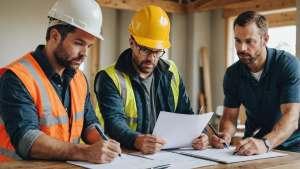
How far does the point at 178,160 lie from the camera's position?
1.62 meters

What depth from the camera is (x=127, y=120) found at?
7.42ft

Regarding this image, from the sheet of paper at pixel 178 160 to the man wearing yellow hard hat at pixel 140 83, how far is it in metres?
0.38

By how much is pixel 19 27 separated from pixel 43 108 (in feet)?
14.5

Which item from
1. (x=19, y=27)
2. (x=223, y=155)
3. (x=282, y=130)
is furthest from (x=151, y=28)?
(x=19, y=27)

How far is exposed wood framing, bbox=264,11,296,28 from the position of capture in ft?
21.2

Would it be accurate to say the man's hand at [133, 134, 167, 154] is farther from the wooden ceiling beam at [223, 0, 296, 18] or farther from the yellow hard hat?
the wooden ceiling beam at [223, 0, 296, 18]

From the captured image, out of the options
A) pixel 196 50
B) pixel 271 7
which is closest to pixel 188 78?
pixel 196 50

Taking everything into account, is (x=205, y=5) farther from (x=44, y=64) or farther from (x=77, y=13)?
(x=44, y=64)

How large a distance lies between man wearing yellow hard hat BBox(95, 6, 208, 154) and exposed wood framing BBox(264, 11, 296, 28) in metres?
5.05

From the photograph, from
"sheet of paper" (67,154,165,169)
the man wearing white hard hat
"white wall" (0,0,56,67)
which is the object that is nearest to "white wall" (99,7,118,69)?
"white wall" (0,0,56,67)

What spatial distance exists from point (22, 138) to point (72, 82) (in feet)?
1.84

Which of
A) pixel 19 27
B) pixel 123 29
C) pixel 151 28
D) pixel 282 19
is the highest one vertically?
pixel 282 19

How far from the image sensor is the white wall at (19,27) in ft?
17.9

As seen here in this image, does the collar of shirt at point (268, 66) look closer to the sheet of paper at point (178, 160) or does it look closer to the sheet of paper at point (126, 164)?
the sheet of paper at point (178, 160)
